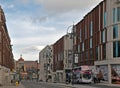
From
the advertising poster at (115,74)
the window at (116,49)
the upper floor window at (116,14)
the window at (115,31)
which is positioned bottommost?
the advertising poster at (115,74)

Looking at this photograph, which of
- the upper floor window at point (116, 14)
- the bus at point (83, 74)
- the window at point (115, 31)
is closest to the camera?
the bus at point (83, 74)

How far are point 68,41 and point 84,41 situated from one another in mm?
35589

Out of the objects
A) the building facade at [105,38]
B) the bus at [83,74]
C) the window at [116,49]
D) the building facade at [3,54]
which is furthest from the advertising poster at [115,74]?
the building facade at [3,54]

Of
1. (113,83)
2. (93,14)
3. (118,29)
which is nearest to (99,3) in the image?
(93,14)

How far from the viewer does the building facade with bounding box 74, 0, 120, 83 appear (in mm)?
92625

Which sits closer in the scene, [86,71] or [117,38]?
[86,71]

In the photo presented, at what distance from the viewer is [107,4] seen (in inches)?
3812

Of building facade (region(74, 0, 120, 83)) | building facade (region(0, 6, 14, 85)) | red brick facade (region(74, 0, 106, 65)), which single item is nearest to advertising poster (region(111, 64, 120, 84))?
building facade (region(74, 0, 120, 83))

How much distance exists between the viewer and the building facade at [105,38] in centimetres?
9262

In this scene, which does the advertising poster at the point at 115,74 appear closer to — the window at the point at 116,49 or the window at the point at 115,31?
the window at the point at 116,49

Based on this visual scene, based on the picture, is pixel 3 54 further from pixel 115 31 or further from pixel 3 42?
pixel 115 31

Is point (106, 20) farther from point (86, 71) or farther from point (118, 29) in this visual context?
point (86, 71)

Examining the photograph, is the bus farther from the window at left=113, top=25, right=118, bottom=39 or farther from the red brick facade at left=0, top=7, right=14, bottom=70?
the red brick facade at left=0, top=7, right=14, bottom=70

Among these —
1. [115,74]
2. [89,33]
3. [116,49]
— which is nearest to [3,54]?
[116,49]
